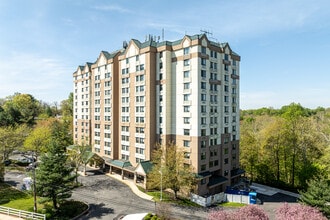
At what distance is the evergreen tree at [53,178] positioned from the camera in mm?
31281

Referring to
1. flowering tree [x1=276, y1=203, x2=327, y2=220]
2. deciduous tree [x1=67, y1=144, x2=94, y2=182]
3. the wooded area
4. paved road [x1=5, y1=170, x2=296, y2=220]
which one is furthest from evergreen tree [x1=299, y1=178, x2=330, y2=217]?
deciduous tree [x1=67, y1=144, x2=94, y2=182]

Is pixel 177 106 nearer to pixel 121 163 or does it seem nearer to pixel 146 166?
pixel 146 166

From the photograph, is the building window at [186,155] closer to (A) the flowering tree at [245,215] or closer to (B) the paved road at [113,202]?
(B) the paved road at [113,202]

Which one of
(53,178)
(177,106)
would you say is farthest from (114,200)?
(177,106)

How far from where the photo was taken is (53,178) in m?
31.3

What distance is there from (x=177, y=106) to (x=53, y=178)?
2486cm

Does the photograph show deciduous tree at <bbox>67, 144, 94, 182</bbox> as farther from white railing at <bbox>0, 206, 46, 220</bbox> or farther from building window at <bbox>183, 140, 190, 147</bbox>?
building window at <bbox>183, 140, 190, 147</bbox>

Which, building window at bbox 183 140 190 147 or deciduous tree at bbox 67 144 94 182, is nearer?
building window at bbox 183 140 190 147

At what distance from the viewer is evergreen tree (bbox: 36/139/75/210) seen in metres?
31.3

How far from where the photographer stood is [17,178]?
49.5m

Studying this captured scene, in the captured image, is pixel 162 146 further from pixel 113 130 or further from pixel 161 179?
pixel 113 130

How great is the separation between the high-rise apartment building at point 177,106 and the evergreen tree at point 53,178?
50.9ft

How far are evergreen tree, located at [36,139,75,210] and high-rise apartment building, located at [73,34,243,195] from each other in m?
15.5

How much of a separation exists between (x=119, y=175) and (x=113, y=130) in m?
10.7
